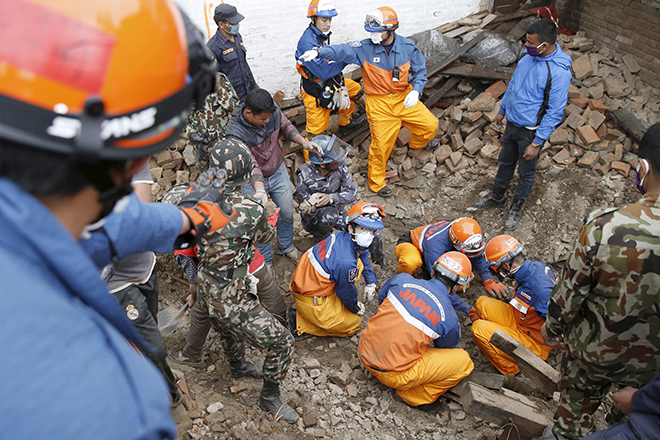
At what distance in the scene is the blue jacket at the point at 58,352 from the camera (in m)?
0.77

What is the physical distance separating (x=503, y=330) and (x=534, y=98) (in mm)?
2745

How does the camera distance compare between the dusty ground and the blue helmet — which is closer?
the dusty ground

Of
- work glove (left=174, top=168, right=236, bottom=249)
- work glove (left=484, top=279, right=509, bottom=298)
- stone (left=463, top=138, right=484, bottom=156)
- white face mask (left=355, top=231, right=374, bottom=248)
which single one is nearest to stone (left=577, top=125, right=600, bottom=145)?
stone (left=463, top=138, right=484, bottom=156)

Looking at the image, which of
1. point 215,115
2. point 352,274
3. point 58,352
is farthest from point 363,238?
point 58,352

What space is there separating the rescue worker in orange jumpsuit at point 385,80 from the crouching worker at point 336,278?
87.2 inches

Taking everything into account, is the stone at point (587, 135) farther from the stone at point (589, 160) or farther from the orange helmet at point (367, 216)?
the orange helmet at point (367, 216)

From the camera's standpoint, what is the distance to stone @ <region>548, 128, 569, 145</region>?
21.9ft

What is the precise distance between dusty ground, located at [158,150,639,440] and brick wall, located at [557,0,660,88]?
2.39m

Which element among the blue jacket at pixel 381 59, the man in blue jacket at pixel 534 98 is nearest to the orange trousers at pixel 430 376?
the man in blue jacket at pixel 534 98

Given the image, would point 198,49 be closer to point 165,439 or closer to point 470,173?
point 165,439

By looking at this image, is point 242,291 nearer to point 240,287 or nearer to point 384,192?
point 240,287

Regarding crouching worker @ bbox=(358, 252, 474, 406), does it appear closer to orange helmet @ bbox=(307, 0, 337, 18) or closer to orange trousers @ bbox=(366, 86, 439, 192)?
orange trousers @ bbox=(366, 86, 439, 192)

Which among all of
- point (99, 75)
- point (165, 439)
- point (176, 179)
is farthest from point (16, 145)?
point (176, 179)

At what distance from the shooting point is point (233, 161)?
149 inches
